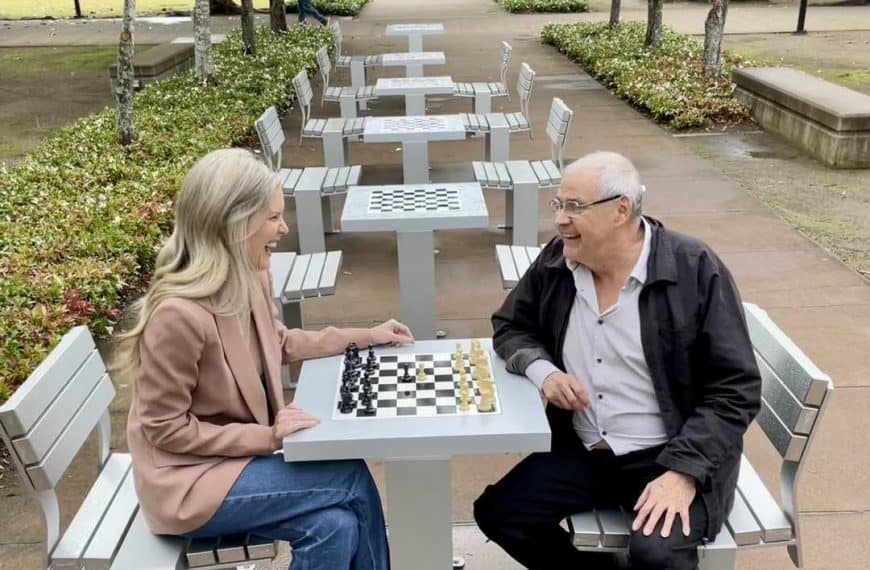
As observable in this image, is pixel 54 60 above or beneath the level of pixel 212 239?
beneath

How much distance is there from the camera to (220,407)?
2.50 metres

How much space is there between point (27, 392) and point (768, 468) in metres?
2.94

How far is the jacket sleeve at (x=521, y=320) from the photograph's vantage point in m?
2.85

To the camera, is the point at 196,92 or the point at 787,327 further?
the point at 196,92

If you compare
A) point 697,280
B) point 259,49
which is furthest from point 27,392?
point 259,49

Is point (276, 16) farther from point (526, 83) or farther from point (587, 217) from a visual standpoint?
point (587, 217)

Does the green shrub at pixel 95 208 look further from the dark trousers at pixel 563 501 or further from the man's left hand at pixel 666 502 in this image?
the man's left hand at pixel 666 502

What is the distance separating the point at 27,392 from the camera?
2373 mm

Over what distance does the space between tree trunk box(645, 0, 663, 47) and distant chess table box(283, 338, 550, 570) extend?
12544 mm

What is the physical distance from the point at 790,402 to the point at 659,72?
10.5 meters

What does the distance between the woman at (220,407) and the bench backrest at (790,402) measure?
4.06ft

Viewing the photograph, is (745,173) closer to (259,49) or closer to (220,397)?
(220,397)

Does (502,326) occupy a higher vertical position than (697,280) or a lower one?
lower

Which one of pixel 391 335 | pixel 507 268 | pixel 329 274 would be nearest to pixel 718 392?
pixel 391 335
